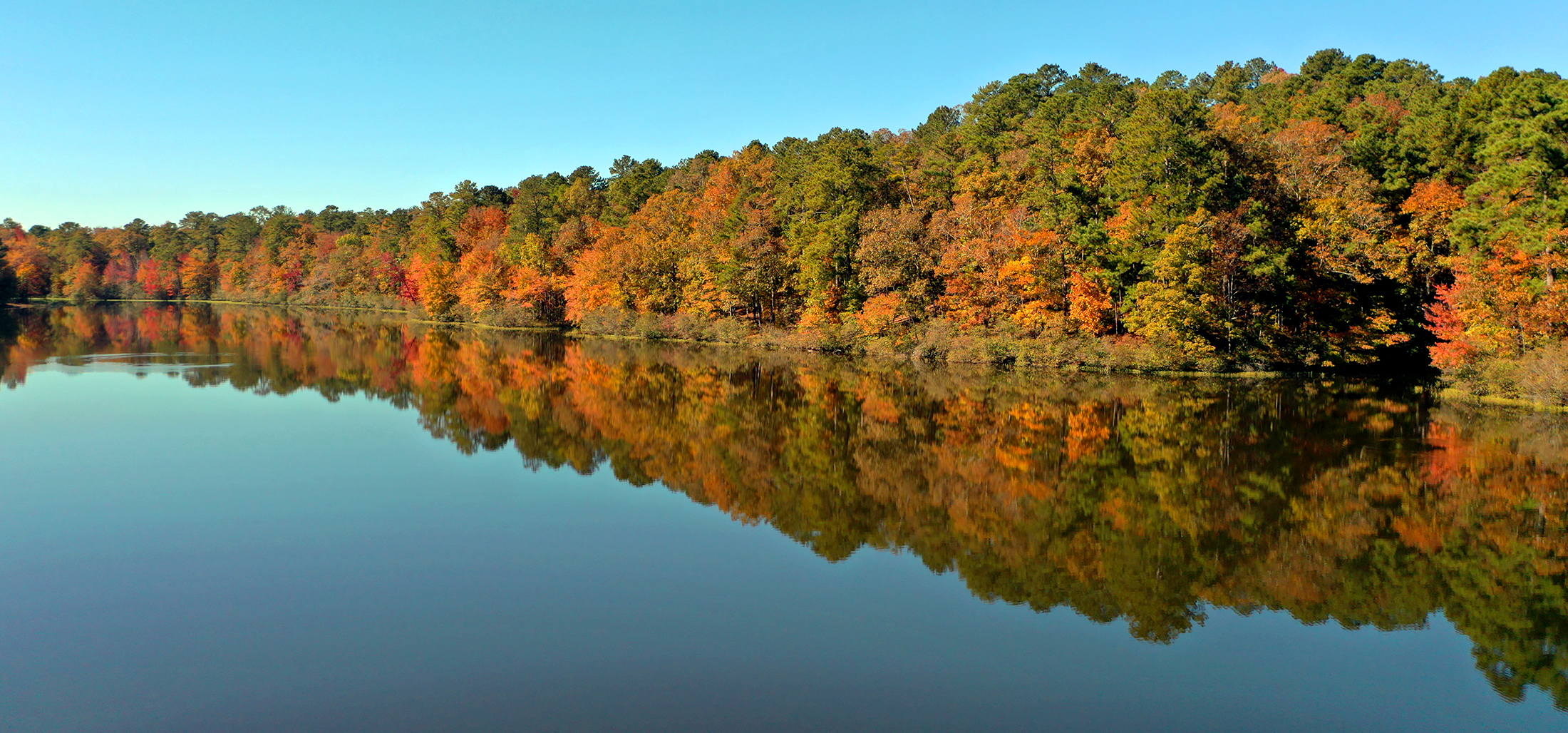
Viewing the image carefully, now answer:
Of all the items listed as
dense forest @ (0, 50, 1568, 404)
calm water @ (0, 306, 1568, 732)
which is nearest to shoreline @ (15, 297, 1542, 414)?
dense forest @ (0, 50, 1568, 404)

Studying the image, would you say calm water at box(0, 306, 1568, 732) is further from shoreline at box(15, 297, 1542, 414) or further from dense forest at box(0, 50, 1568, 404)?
dense forest at box(0, 50, 1568, 404)

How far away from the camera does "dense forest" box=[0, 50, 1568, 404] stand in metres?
26.9

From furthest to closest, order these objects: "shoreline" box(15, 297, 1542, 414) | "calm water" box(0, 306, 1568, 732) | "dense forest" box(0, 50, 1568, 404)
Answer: "dense forest" box(0, 50, 1568, 404) → "shoreline" box(15, 297, 1542, 414) → "calm water" box(0, 306, 1568, 732)

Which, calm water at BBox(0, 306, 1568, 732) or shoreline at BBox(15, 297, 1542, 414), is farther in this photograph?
shoreline at BBox(15, 297, 1542, 414)

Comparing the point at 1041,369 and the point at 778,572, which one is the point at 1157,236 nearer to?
the point at 1041,369

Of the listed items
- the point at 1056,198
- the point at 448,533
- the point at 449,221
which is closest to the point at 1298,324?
the point at 1056,198

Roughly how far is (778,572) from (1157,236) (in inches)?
1075

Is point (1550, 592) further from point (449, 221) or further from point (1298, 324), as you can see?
point (449, 221)

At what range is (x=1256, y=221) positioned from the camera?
32.6 m

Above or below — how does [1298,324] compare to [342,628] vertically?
above

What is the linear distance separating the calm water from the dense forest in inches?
329

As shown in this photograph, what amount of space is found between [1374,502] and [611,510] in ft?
39.8

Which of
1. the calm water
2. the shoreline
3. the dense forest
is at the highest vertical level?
the dense forest

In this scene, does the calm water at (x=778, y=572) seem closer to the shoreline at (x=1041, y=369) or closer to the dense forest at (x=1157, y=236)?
the shoreline at (x=1041, y=369)
